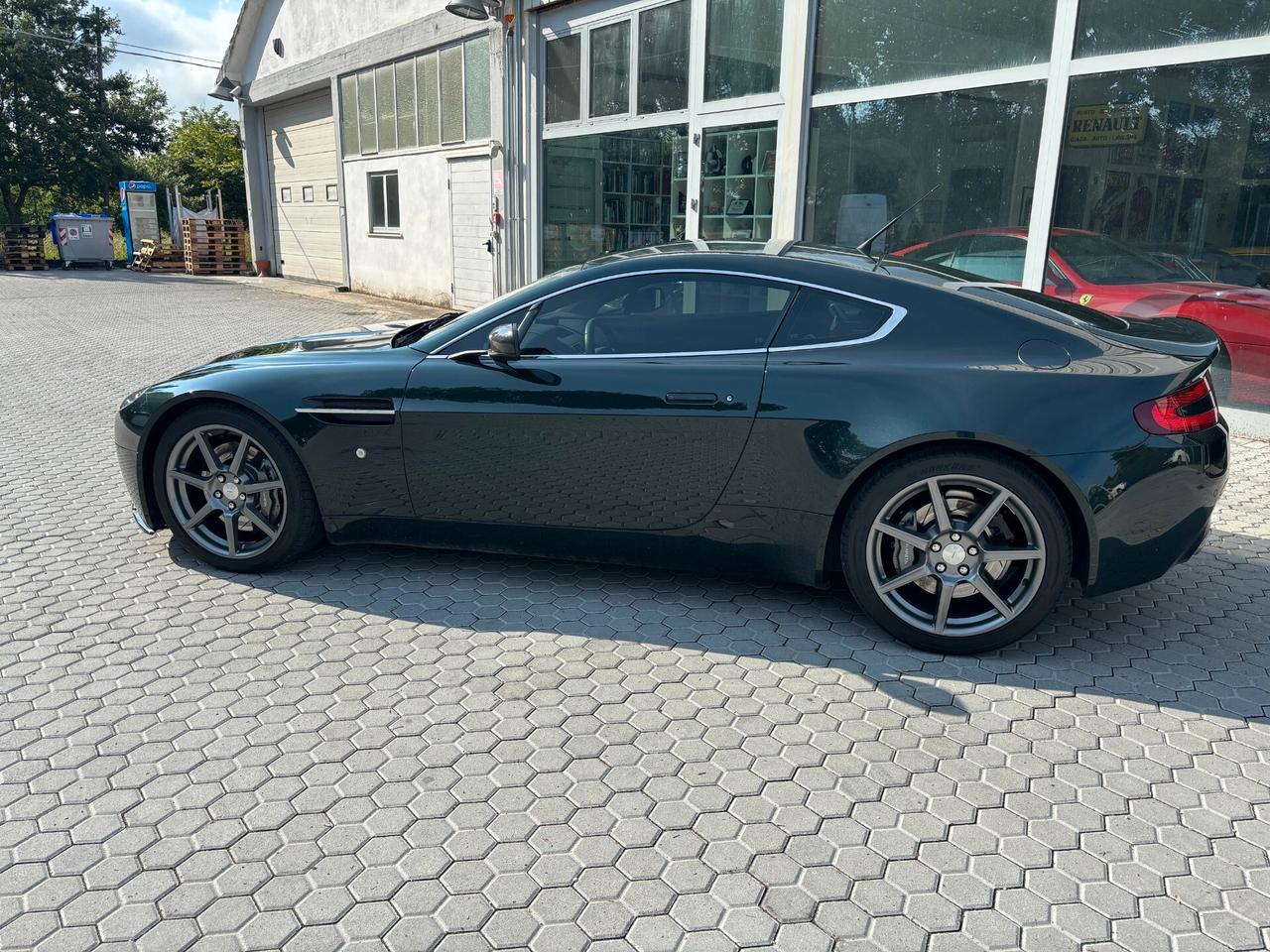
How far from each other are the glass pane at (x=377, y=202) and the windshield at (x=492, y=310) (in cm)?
1590

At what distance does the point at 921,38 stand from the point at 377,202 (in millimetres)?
13159

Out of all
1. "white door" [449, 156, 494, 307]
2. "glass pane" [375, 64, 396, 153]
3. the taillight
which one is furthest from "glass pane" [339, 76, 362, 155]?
the taillight

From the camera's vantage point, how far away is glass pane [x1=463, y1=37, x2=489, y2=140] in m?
14.8

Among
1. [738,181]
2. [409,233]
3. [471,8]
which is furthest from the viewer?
[409,233]

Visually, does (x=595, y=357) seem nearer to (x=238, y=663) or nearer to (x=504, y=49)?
(x=238, y=663)

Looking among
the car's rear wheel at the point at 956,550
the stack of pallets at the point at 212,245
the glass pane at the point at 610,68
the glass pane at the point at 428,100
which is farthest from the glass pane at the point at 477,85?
the stack of pallets at the point at 212,245

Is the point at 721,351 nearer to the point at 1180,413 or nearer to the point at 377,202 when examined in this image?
the point at 1180,413

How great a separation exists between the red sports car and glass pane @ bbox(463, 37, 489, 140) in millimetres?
9047

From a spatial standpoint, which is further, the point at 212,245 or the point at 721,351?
the point at 212,245

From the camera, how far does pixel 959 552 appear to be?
11.7 feet

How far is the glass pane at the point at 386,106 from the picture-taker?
58.5 ft

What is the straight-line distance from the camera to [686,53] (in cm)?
1100

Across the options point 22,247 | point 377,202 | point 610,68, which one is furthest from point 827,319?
point 22,247

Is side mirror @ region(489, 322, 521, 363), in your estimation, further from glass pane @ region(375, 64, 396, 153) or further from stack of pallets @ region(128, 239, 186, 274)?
stack of pallets @ region(128, 239, 186, 274)
